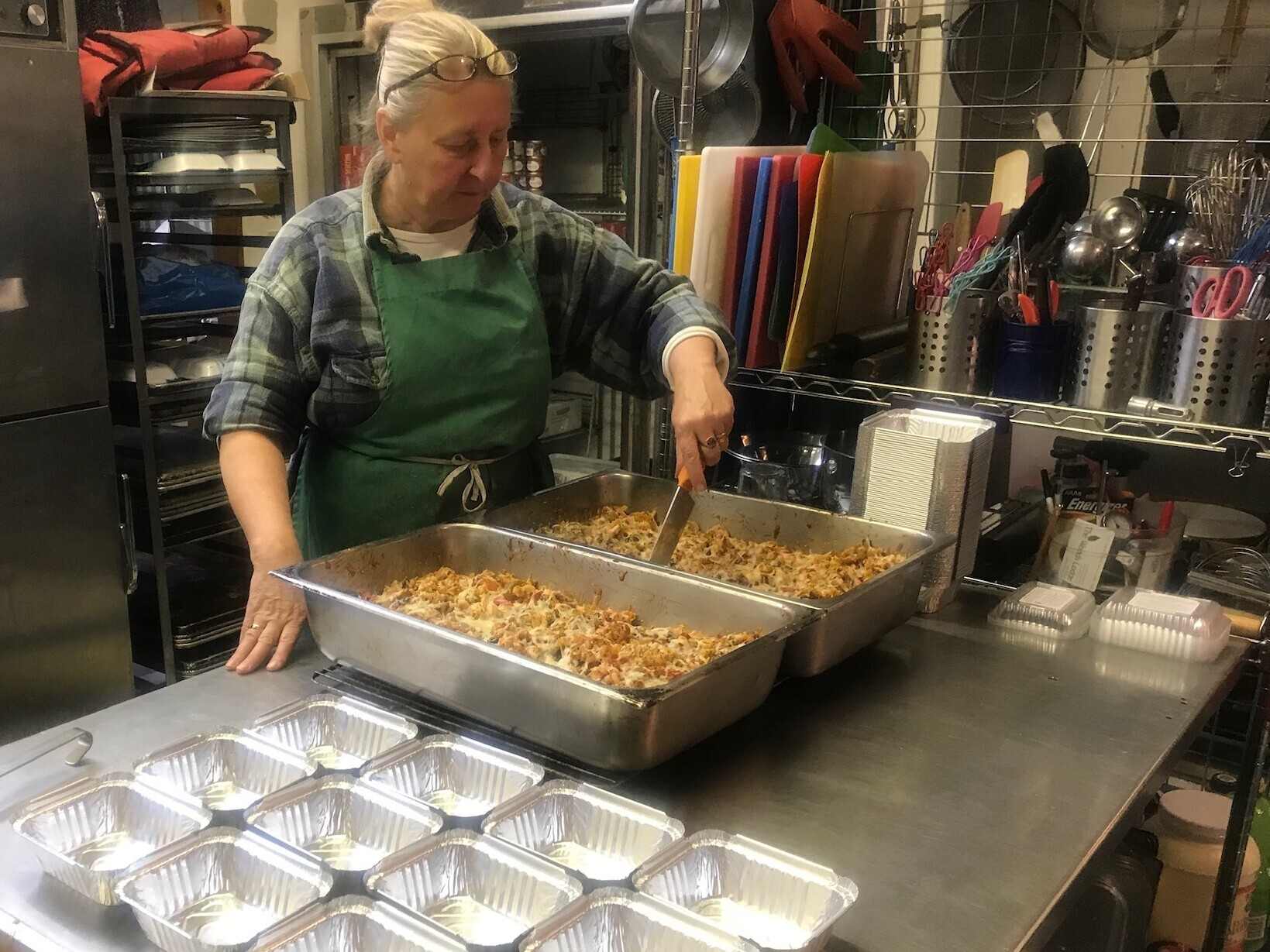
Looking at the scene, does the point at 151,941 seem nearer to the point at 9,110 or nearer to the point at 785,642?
the point at 785,642

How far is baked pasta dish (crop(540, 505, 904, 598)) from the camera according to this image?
4.48ft

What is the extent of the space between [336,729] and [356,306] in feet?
2.15

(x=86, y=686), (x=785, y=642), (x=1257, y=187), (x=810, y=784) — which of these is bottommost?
(x=86, y=686)

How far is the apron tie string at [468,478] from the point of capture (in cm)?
161

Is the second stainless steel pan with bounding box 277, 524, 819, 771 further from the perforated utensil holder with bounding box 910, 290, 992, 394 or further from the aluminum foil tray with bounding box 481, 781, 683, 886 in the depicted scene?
the perforated utensil holder with bounding box 910, 290, 992, 394

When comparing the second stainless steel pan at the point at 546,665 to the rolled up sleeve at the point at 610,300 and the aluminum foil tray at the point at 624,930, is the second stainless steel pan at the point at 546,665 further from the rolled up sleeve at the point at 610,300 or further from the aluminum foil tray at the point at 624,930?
the rolled up sleeve at the point at 610,300

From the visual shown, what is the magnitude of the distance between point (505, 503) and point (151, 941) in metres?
0.90

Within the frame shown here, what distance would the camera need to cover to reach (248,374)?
57.8 inches

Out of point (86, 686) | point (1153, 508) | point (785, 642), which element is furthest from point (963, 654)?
point (86, 686)

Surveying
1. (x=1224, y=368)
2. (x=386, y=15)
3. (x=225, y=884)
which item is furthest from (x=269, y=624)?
(x=1224, y=368)

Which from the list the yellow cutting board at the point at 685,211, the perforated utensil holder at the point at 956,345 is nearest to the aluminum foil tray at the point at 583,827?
the perforated utensil holder at the point at 956,345

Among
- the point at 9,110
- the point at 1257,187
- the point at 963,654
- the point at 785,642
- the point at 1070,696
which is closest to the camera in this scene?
the point at 785,642

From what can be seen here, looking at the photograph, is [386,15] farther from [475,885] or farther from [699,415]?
[475,885]

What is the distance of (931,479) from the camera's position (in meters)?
1.51
